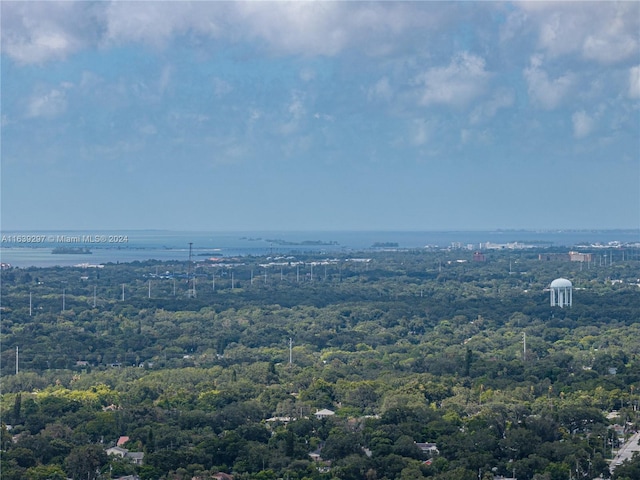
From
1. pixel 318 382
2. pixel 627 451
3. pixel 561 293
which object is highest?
pixel 561 293

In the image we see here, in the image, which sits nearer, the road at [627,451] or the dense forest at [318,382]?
the dense forest at [318,382]

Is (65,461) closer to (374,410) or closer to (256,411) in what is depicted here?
(256,411)

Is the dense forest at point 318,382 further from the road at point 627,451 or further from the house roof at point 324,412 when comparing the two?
the road at point 627,451

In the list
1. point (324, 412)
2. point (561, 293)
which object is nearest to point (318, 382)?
point (324, 412)

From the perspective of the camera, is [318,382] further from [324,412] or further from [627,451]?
[627,451]

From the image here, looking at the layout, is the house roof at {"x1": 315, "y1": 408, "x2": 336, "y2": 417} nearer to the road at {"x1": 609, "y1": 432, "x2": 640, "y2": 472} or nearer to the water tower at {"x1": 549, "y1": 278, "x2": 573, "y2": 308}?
the road at {"x1": 609, "y1": 432, "x2": 640, "y2": 472}

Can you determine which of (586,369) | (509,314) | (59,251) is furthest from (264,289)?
(59,251)

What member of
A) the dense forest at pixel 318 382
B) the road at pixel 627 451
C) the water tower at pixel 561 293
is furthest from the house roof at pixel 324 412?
the water tower at pixel 561 293

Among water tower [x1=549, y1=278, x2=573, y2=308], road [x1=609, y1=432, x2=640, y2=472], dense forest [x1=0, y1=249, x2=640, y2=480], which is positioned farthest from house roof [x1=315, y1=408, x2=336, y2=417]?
water tower [x1=549, y1=278, x2=573, y2=308]
